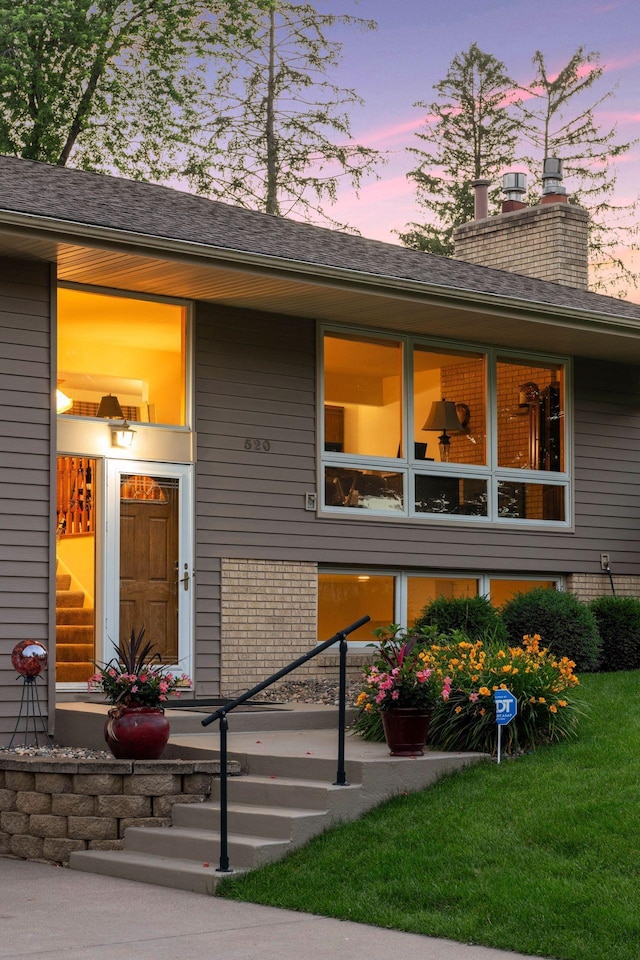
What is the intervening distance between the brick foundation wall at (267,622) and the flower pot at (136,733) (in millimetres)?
3166

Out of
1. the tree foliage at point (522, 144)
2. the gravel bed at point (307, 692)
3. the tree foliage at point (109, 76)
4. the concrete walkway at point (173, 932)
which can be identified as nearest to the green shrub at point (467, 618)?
the gravel bed at point (307, 692)

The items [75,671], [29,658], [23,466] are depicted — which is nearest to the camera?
[29,658]

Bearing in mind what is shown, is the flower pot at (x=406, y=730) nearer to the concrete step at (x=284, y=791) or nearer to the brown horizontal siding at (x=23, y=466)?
the concrete step at (x=284, y=791)

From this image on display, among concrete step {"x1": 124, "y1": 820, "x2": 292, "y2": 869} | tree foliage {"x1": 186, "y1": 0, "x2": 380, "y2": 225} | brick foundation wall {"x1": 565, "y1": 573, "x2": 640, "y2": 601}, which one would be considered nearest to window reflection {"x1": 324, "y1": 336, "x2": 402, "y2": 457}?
brick foundation wall {"x1": 565, "y1": 573, "x2": 640, "y2": 601}

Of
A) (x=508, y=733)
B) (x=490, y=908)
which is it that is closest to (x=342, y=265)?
(x=508, y=733)

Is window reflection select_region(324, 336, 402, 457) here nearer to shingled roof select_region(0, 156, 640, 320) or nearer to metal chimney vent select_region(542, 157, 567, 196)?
shingled roof select_region(0, 156, 640, 320)

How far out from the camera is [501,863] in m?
6.39

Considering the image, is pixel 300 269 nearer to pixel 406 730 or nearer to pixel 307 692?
pixel 307 692

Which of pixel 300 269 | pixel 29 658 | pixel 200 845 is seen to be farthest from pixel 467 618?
pixel 200 845

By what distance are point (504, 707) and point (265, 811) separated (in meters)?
1.65

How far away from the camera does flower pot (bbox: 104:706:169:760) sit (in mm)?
8211

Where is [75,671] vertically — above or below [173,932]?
above

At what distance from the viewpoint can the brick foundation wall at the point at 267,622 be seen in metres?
11.6

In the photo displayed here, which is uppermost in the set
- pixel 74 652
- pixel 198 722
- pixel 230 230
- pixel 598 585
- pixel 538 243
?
pixel 538 243
